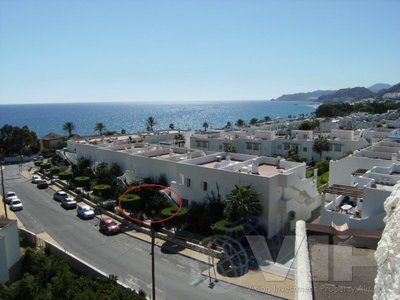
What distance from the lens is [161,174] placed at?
36812mm

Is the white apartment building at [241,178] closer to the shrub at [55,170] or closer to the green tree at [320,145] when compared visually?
the shrub at [55,170]

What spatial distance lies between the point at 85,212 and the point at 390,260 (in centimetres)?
3414

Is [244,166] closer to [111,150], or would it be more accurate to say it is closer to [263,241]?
[263,241]

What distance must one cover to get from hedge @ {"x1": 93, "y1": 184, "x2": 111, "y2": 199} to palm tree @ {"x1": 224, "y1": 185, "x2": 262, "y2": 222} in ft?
52.1

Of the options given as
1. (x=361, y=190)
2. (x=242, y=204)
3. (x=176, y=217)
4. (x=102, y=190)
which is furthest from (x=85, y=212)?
(x=361, y=190)

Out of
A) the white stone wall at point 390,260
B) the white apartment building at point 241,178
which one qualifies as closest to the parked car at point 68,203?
the white apartment building at point 241,178

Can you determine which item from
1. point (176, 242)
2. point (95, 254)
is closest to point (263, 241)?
point (176, 242)

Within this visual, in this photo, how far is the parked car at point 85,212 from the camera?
1364 inches

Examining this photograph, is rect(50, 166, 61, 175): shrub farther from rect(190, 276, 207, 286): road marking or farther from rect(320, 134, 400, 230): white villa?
rect(320, 134, 400, 230): white villa

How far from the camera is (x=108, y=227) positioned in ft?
101

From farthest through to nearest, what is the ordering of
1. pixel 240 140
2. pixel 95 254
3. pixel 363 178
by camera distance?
pixel 240 140 < pixel 363 178 < pixel 95 254

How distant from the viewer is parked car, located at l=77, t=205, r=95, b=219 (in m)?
34.7

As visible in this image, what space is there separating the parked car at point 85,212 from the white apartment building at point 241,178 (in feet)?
20.4

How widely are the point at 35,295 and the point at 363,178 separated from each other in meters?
25.3
